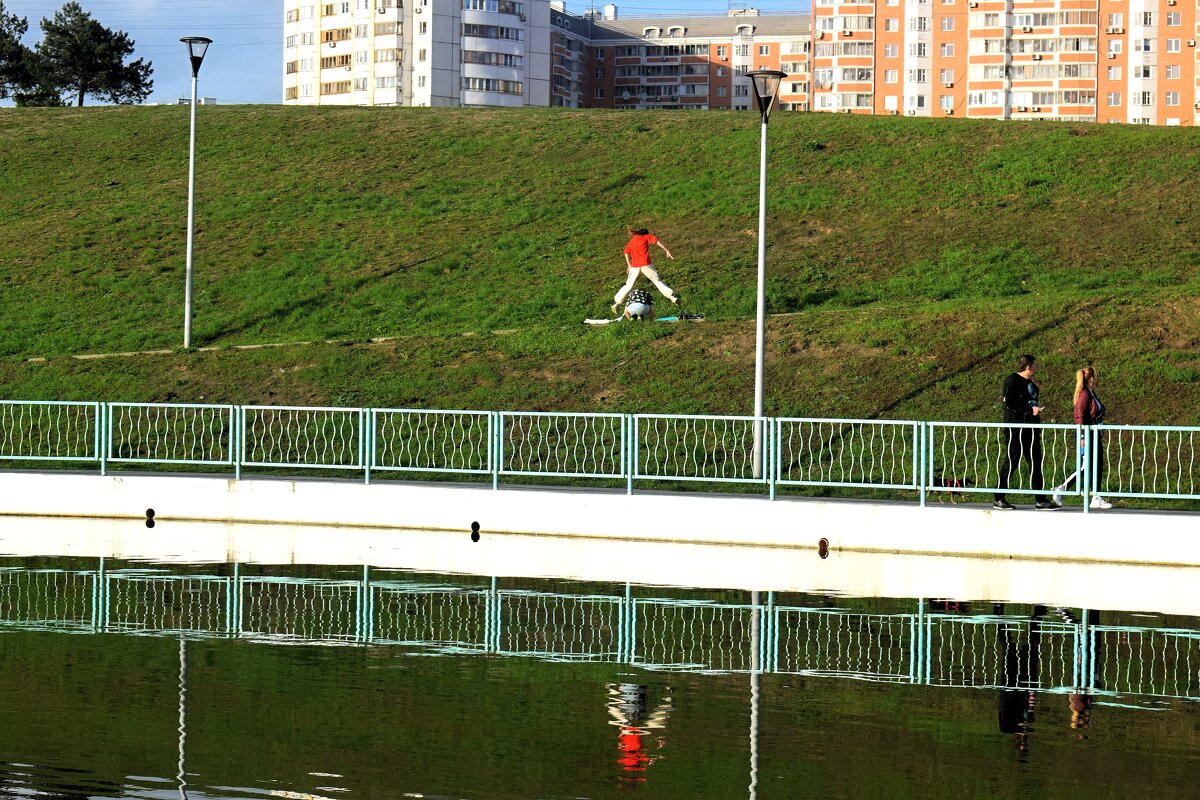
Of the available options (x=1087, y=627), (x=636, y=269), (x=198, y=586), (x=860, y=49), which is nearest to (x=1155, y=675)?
(x=1087, y=627)

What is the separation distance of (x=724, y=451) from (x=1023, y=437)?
3.48 metres

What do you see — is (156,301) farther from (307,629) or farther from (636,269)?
(307,629)

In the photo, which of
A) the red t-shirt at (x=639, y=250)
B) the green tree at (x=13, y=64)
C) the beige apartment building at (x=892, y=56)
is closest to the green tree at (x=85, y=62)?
the green tree at (x=13, y=64)

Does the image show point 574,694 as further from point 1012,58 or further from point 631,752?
point 1012,58

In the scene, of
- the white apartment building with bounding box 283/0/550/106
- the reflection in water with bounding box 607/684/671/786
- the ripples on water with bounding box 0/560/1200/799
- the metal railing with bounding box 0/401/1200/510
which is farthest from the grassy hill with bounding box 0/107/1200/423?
the white apartment building with bounding box 283/0/550/106

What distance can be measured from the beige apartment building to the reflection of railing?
11041 centimetres

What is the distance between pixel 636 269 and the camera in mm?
31375

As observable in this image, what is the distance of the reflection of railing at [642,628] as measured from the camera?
10.9m

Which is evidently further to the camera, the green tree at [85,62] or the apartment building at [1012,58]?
the apartment building at [1012,58]

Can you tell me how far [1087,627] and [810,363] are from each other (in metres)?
16.3

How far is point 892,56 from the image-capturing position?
130 metres

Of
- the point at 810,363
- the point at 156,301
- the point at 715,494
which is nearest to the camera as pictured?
the point at 715,494

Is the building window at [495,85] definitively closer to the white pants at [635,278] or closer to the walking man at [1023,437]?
the white pants at [635,278]

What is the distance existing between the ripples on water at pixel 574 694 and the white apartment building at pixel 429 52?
11576 centimetres
